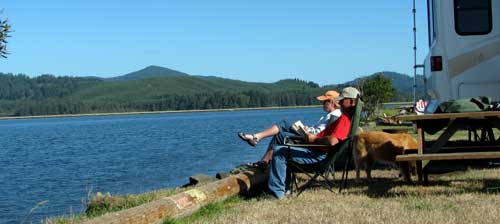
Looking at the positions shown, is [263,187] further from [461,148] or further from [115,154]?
[115,154]

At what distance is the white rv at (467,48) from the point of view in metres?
8.17

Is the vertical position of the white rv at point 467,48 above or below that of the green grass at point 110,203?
above

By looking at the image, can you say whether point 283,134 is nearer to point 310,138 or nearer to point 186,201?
point 310,138

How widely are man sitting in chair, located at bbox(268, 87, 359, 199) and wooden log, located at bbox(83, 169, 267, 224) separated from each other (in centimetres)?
60

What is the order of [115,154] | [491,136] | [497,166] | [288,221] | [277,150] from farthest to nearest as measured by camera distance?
[115,154] < [497,166] < [491,136] < [277,150] < [288,221]

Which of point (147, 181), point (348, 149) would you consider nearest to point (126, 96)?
point (147, 181)

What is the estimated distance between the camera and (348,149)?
7.67 metres

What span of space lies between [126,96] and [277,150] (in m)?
194

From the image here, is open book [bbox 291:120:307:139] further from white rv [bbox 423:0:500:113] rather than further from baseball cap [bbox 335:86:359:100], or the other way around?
white rv [bbox 423:0:500:113]

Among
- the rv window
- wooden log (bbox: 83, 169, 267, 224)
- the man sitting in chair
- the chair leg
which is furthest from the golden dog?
the rv window

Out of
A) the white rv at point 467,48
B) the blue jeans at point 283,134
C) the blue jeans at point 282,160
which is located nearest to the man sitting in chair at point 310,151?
the blue jeans at point 282,160

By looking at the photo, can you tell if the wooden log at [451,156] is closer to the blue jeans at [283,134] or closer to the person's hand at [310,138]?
the person's hand at [310,138]

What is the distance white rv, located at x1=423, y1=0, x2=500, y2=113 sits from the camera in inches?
322

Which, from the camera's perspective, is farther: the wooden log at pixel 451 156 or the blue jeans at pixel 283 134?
the blue jeans at pixel 283 134
